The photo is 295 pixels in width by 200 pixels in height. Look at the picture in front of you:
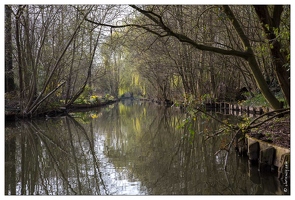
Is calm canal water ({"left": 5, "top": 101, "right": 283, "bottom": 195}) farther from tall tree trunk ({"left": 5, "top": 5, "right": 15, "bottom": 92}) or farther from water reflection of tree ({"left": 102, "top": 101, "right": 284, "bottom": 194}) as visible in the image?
tall tree trunk ({"left": 5, "top": 5, "right": 15, "bottom": 92})

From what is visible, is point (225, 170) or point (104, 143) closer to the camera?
point (225, 170)

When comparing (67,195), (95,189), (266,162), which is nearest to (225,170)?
(266,162)

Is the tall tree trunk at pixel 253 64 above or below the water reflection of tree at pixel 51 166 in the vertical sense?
above

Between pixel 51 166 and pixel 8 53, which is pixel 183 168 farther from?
pixel 8 53

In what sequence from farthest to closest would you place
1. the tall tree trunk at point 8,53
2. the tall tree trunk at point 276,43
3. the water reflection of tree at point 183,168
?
the tall tree trunk at point 8,53
the tall tree trunk at point 276,43
the water reflection of tree at point 183,168

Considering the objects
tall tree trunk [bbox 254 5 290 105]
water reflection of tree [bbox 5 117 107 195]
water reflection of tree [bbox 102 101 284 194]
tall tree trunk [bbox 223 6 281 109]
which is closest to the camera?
water reflection of tree [bbox 102 101 284 194]

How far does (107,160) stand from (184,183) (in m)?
2.17

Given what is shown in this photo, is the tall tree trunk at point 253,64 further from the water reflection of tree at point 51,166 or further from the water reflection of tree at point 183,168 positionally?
the water reflection of tree at point 51,166

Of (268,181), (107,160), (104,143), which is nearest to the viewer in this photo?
(268,181)

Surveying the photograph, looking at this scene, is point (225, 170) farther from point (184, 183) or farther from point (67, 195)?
point (67, 195)

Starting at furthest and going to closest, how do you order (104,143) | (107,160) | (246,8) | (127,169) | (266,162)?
(246,8)
(104,143)
(107,160)
(127,169)
(266,162)

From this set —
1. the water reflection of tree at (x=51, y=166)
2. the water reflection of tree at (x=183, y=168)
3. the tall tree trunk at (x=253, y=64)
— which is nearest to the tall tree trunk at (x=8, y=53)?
the water reflection of tree at (x=51, y=166)

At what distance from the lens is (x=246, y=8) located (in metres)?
10.1

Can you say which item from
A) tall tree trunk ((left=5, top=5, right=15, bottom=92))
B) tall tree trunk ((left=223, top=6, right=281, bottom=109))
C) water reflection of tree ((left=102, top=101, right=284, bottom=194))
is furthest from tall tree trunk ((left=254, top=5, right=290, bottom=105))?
tall tree trunk ((left=5, top=5, right=15, bottom=92))
